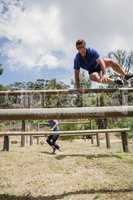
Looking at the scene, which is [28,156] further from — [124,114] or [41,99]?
[124,114]

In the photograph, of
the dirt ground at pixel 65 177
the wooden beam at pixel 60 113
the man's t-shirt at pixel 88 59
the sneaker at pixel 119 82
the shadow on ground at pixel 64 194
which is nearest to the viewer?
the wooden beam at pixel 60 113

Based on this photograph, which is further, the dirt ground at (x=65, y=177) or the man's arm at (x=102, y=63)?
the man's arm at (x=102, y=63)

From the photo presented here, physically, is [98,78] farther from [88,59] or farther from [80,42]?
[80,42]

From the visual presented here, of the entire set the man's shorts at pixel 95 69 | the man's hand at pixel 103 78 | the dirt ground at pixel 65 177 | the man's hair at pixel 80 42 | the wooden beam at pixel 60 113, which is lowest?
the dirt ground at pixel 65 177

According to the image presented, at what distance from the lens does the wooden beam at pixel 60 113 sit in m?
6.01

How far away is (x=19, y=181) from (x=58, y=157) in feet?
8.93

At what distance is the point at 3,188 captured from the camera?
25.0 ft

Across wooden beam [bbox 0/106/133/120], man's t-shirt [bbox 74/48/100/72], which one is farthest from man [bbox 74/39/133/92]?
wooden beam [bbox 0/106/133/120]

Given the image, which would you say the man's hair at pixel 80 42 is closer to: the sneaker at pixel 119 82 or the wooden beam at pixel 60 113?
the sneaker at pixel 119 82

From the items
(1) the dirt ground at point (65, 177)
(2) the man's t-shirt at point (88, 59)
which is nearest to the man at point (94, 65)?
(2) the man's t-shirt at point (88, 59)

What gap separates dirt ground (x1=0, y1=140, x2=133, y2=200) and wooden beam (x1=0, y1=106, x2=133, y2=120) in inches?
55.5

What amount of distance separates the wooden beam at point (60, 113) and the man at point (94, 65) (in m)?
1.58

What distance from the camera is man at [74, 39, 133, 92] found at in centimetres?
778

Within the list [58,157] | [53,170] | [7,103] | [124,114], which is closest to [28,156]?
[58,157]
